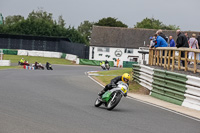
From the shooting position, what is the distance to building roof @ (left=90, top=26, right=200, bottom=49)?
263 feet

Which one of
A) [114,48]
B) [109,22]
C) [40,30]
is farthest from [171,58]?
[109,22]

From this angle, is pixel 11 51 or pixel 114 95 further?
pixel 11 51

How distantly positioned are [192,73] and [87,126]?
817 centimetres

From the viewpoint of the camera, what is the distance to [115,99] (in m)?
12.6

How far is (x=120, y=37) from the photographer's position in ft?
268

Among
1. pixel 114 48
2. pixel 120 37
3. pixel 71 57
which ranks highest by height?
pixel 120 37

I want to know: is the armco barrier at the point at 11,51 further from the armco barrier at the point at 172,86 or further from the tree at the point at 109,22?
the armco barrier at the point at 172,86

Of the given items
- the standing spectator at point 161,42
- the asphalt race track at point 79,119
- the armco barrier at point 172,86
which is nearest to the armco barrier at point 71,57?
the armco barrier at point 172,86

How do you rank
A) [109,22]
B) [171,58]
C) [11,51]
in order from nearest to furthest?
[171,58] < [11,51] < [109,22]

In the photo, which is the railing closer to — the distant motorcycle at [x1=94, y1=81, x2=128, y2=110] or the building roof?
the distant motorcycle at [x1=94, y1=81, x2=128, y2=110]

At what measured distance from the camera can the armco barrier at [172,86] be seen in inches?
588

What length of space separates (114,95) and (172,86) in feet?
15.8

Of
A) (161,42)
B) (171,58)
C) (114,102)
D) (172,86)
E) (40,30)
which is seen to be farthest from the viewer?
(40,30)

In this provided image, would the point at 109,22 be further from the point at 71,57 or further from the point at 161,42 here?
the point at 161,42
